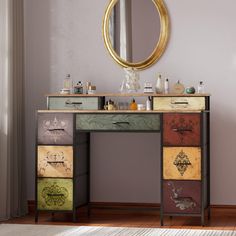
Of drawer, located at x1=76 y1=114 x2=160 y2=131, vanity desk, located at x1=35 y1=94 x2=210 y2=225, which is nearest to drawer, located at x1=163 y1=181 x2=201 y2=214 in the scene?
vanity desk, located at x1=35 y1=94 x2=210 y2=225

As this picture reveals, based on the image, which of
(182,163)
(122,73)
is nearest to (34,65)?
(122,73)

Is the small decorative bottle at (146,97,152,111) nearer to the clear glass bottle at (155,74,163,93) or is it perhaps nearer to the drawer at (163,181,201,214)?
the clear glass bottle at (155,74,163,93)

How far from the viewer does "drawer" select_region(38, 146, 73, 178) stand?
5.81m

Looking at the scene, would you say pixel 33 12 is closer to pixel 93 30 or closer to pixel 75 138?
pixel 93 30

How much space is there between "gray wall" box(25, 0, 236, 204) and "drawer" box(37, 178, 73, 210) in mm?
654

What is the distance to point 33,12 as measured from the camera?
6.53m

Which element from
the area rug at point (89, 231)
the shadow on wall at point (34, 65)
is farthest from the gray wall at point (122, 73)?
the area rug at point (89, 231)

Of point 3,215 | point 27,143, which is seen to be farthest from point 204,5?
point 3,215

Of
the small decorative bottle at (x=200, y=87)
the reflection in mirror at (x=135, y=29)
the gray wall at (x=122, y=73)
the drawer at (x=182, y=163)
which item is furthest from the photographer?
the reflection in mirror at (x=135, y=29)

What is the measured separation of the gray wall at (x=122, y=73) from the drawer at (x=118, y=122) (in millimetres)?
650

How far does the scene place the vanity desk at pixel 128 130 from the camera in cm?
562

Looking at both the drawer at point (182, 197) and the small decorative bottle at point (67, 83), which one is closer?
the drawer at point (182, 197)

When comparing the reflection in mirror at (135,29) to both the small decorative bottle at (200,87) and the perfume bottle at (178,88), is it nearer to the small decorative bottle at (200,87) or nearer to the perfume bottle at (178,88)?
the perfume bottle at (178,88)

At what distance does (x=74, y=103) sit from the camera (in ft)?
19.8
